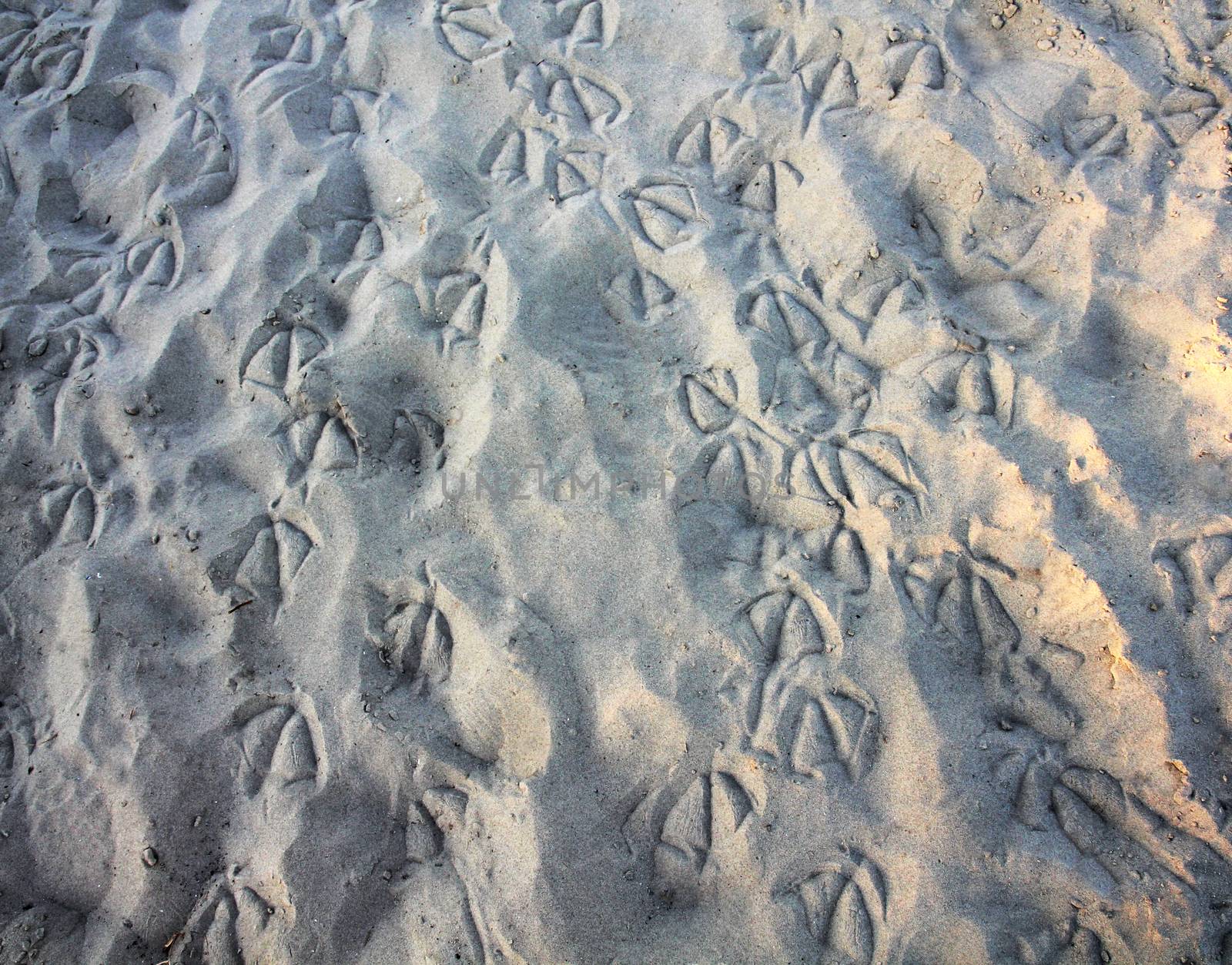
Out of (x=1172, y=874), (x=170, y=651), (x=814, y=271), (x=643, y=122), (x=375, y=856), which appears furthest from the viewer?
(x=643, y=122)

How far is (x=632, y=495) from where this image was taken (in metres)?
1.98

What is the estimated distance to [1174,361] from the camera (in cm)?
200

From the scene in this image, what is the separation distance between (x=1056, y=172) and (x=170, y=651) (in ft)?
8.33

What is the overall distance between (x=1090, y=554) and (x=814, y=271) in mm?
945

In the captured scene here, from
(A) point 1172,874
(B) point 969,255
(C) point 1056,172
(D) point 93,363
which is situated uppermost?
(C) point 1056,172

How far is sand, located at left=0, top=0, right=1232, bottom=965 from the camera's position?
1754 millimetres

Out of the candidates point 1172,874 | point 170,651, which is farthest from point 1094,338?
point 170,651

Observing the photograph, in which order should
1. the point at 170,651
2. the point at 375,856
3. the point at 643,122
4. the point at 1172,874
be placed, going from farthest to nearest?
the point at 643,122, the point at 170,651, the point at 375,856, the point at 1172,874

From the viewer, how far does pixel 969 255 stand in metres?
2.18

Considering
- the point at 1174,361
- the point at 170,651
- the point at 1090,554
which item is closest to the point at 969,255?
the point at 1174,361

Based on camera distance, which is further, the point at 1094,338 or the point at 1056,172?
the point at 1056,172

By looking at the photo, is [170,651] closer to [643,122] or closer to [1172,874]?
[643,122]

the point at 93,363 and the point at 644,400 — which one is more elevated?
the point at 644,400

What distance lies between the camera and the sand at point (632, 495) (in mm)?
1754
